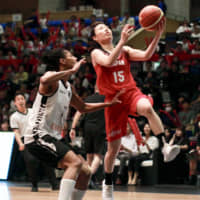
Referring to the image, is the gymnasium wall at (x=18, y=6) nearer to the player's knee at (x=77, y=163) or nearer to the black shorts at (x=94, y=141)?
the black shorts at (x=94, y=141)

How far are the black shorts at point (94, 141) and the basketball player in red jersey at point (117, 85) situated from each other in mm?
2085

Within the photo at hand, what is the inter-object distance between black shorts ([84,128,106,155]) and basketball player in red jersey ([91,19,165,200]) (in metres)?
2.09

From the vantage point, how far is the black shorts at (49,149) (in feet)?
13.2

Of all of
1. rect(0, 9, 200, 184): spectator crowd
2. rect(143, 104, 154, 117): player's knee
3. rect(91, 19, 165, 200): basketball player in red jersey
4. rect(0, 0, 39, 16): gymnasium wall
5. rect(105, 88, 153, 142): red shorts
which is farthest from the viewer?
rect(0, 0, 39, 16): gymnasium wall

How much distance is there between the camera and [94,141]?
7.55m

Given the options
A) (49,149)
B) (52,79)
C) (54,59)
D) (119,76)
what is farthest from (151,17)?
(49,149)

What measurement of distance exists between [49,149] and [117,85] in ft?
4.44

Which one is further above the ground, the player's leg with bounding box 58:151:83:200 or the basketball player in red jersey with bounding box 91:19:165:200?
→ the basketball player in red jersey with bounding box 91:19:165:200

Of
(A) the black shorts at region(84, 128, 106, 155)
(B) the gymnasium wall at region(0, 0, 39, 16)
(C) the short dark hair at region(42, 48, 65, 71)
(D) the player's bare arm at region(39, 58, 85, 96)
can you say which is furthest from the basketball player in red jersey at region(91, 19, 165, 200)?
(B) the gymnasium wall at region(0, 0, 39, 16)

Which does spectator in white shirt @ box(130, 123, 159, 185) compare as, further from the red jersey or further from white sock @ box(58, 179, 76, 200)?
white sock @ box(58, 179, 76, 200)

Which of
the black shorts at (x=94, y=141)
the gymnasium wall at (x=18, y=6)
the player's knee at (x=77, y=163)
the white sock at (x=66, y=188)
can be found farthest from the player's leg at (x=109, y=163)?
the gymnasium wall at (x=18, y=6)

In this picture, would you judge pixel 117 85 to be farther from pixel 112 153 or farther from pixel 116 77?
pixel 112 153

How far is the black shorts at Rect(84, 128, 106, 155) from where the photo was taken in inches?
297

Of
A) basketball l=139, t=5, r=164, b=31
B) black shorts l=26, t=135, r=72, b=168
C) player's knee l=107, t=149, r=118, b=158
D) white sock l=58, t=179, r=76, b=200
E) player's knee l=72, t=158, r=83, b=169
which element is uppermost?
basketball l=139, t=5, r=164, b=31
